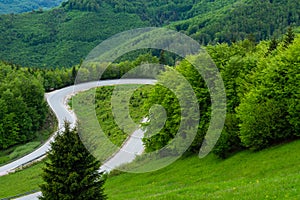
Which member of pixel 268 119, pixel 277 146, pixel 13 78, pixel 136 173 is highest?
pixel 13 78

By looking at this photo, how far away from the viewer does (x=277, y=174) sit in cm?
2923

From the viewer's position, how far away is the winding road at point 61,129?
55.1 meters

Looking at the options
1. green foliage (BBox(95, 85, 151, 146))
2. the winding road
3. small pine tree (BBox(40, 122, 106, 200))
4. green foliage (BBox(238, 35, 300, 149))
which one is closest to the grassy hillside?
green foliage (BBox(238, 35, 300, 149))

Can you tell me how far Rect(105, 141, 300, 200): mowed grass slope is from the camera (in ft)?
77.1

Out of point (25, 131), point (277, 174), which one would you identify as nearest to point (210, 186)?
point (277, 174)

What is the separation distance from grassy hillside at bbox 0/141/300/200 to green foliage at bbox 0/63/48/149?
1258 inches

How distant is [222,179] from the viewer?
33000 millimetres

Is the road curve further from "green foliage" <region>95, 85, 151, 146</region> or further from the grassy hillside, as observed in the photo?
the grassy hillside

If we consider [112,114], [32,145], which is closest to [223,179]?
[112,114]

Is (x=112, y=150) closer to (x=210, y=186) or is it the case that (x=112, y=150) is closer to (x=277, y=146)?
(x=277, y=146)

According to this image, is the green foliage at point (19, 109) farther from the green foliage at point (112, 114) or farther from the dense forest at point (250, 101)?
the dense forest at point (250, 101)

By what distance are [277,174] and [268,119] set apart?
30.1 feet

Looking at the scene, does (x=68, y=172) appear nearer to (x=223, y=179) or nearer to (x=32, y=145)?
→ (x=223, y=179)

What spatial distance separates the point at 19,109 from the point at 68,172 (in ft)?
206
